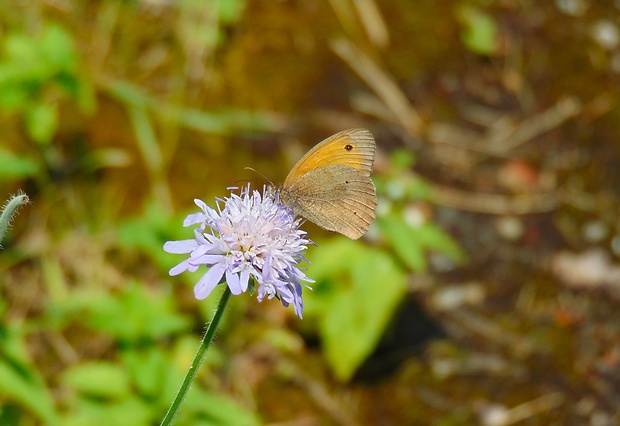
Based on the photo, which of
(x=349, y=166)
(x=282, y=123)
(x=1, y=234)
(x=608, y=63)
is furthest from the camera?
(x=608, y=63)

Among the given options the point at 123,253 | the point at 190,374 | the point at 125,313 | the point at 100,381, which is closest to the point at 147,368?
the point at 100,381

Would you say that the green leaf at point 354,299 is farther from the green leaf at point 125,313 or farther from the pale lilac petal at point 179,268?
the pale lilac petal at point 179,268

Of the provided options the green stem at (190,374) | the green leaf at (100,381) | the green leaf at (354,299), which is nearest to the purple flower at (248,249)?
the green stem at (190,374)

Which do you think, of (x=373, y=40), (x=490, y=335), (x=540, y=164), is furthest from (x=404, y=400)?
(x=373, y=40)

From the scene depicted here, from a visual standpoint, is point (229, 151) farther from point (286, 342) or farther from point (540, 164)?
point (540, 164)

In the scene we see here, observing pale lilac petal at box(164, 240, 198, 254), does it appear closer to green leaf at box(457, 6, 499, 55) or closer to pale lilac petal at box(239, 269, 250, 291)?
pale lilac petal at box(239, 269, 250, 291)

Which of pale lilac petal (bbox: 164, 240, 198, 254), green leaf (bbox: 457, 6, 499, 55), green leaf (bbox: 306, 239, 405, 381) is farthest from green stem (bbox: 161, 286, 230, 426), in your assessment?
green leaf (bbox: 457, 6, 499, 55)
